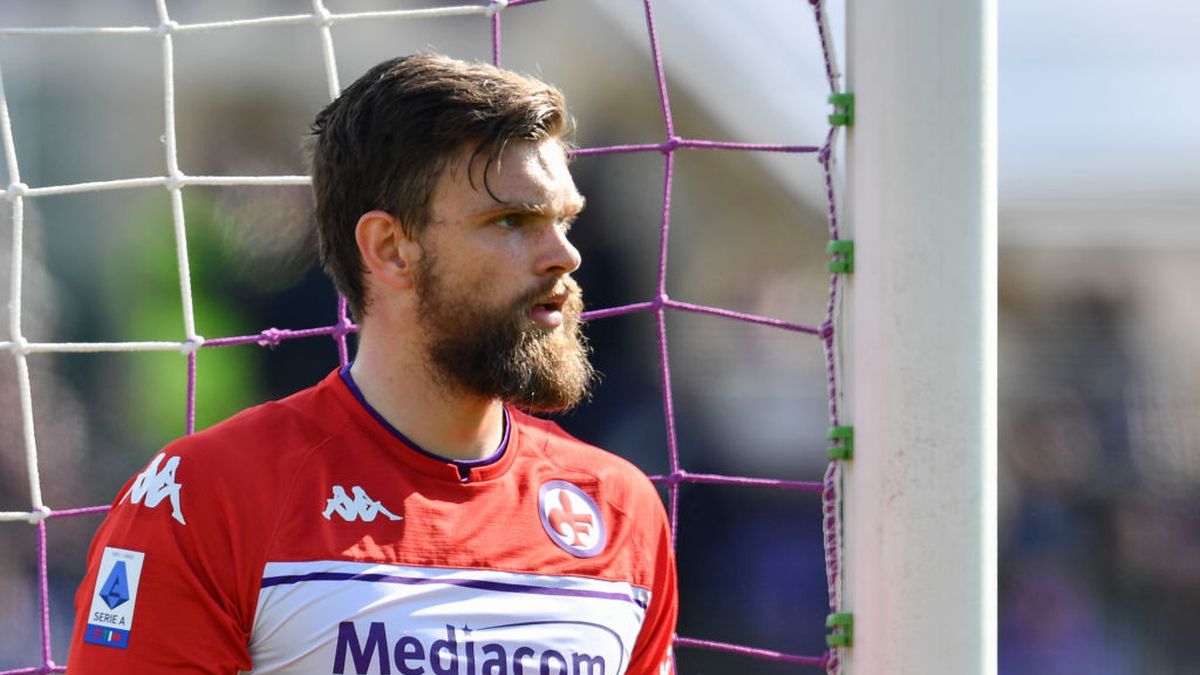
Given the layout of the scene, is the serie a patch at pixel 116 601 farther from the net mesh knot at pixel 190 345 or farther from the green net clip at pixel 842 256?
the green net clip at pixel 842 256

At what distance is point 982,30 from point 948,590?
0.70 meters

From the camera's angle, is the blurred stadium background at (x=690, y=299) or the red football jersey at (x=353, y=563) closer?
the red football jersey at (x=353, y=563)

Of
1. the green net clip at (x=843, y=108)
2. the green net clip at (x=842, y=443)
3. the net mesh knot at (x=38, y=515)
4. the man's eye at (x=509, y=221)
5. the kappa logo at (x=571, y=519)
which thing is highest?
the green net clip at (x=843, y=108)

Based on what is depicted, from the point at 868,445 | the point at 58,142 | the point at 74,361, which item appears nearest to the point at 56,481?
the point at 74,361

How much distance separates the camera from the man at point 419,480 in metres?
1.59

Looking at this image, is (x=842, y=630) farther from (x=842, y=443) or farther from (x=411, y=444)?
(x=411, y=444)

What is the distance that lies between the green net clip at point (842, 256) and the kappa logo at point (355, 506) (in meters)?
0.66

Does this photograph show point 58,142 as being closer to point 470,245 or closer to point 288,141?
point 288,141

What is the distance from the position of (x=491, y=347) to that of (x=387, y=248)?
20 centimetres

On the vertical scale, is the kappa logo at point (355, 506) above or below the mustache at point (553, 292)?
below

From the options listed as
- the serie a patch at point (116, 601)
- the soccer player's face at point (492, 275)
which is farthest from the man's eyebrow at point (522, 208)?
the serie a patch at point (116, 601)

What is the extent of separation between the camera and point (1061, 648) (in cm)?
461

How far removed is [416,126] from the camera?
179 centimetres

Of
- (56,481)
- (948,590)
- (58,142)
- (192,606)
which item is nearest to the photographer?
→ (192,606)
